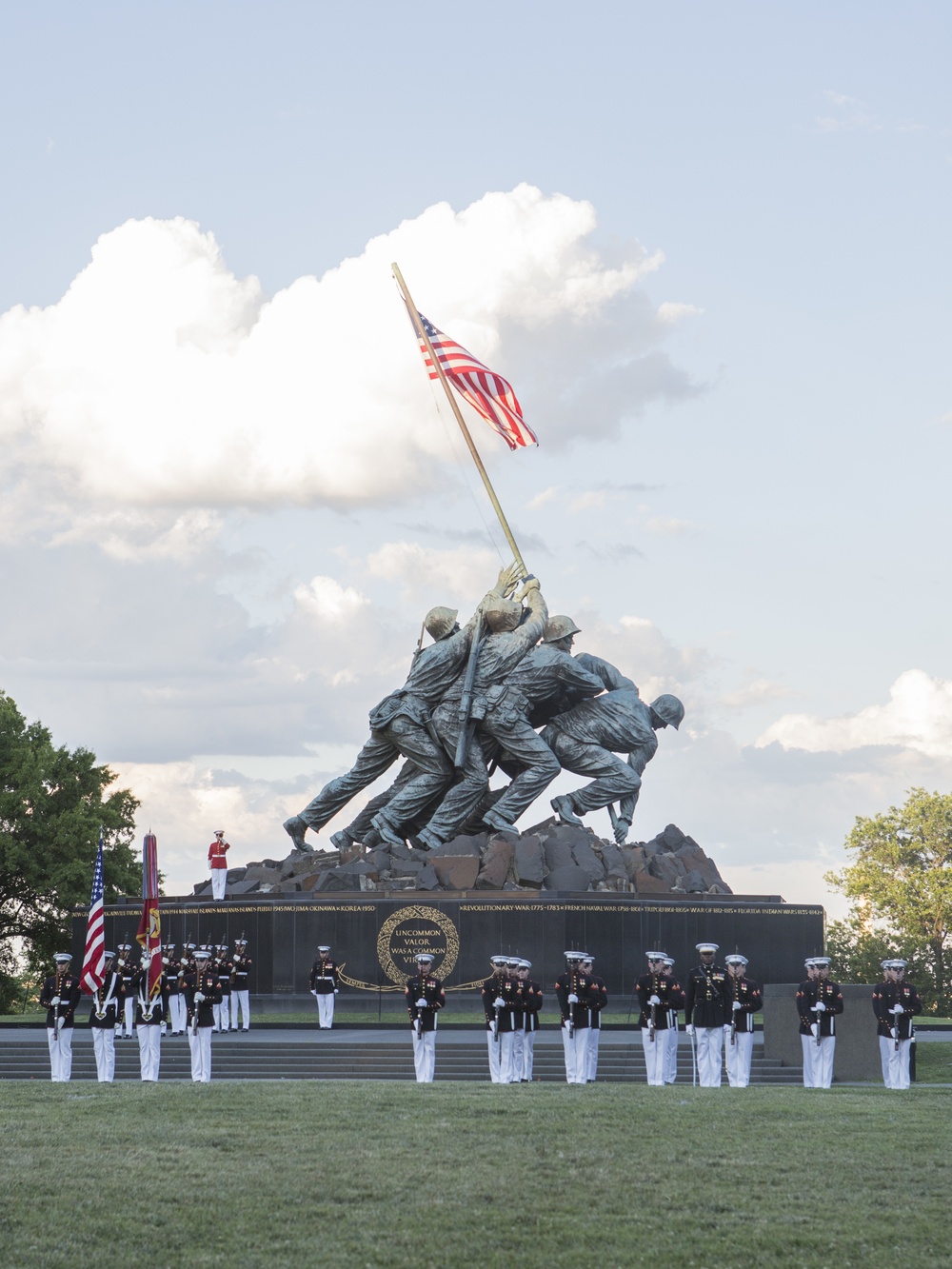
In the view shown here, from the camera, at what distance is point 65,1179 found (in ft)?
37.2

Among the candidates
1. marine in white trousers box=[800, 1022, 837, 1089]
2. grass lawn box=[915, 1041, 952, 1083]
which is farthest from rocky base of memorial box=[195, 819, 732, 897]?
marine in white trousers box=[800, 1022, 837, 1089]

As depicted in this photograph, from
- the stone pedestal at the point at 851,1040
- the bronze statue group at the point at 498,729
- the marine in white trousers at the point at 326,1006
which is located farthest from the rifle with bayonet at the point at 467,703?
the stone pedestal at the point at 851,1040

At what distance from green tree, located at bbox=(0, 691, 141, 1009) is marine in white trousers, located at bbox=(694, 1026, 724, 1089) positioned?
27084 mm

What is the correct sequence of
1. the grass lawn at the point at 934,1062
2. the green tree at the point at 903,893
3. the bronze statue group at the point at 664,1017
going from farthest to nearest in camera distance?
the green tree at the point at 903,893, the grass lawn at the point at 934,1062, the bronze statue group at the point at 664,1017

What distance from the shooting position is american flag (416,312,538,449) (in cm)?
3200

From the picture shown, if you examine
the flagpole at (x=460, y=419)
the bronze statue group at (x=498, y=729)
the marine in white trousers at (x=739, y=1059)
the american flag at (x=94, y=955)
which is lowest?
the marine in white trousers at (x=739, y=1059)

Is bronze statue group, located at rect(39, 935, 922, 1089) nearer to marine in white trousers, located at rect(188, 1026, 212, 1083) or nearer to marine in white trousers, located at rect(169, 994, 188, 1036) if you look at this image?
marine in white trousers, located at rect(188, 1026, 212, 1083)

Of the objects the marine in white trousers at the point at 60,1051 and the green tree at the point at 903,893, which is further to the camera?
the green tree at the point at 903,893

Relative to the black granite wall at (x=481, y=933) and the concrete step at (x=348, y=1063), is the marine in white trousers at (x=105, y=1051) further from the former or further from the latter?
the black granite wall at (x=481, y=933)

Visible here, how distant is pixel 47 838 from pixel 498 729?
17396 millimetres

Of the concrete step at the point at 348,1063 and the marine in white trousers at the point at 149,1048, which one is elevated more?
the marine in white trousers at the point at 149,1048

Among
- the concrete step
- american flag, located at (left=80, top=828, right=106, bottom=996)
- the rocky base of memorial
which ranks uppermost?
the rocky base of memorial

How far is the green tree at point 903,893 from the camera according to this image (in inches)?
2023

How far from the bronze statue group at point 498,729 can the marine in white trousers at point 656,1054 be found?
1305cm
